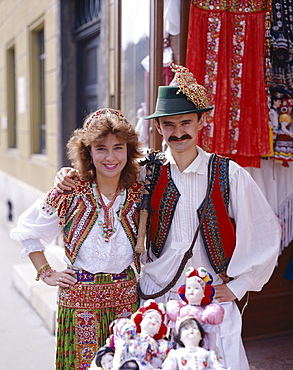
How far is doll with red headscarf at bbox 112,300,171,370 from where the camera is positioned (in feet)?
6.02

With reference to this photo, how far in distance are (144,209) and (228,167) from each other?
44 centimetres

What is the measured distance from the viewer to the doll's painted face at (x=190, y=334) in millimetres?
1877

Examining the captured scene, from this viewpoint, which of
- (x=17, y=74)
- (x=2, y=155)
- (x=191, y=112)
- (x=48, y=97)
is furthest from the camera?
(x=2, y=155)

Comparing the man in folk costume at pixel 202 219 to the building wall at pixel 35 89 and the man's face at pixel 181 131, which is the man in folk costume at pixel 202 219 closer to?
the man's face at pixel 181 131

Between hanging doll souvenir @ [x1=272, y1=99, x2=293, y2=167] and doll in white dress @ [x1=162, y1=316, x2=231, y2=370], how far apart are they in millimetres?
1827

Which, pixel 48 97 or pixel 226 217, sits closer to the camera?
pixel 226 217

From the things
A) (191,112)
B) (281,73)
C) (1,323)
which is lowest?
(1,323)

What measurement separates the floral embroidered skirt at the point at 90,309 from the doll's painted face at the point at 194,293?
52cm

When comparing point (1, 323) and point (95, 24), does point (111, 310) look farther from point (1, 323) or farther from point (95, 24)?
point (95, 24)

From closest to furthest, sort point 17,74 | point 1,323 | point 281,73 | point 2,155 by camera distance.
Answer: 1. point 281,73
2. point 1,323
3. point 17,74
4. point 2,155

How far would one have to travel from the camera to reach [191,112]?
2.35 m

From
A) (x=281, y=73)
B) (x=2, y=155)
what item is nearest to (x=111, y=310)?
(x=281, y=73)

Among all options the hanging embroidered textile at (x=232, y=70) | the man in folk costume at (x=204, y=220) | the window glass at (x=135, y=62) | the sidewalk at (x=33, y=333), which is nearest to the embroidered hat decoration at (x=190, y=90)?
the man in folk costume at (x=204, y=220)

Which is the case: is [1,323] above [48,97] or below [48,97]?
below
